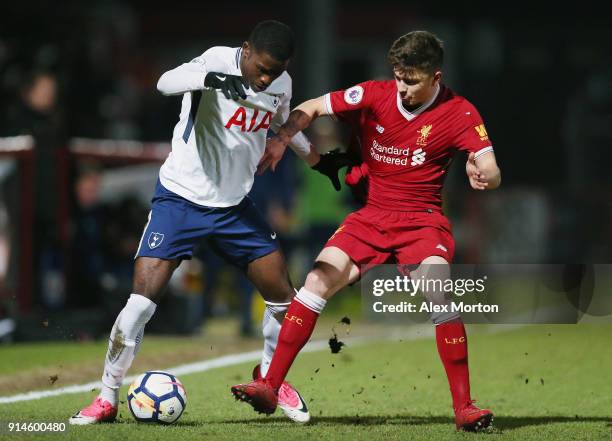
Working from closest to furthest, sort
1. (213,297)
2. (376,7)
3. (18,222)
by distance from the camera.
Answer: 1. (18,222)
2. (213,297)
3. (376,7)

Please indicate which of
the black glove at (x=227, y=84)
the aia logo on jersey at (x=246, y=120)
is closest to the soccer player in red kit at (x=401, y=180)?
the aia logo on jersey at (x=246, y=120)

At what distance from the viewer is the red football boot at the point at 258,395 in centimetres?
692

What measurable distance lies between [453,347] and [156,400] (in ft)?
5.12

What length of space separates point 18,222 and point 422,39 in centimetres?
650

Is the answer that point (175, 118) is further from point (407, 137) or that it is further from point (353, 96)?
point (407, 137)

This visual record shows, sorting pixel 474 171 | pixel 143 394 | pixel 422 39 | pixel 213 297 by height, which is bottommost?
pixel 213 297

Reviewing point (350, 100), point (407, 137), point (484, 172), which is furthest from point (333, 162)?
point (484, 172)

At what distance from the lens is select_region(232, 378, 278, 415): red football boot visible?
6918 millimetres

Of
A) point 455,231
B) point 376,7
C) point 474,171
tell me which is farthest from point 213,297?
point 376,7

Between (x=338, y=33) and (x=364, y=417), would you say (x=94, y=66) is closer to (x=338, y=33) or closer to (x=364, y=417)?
(x=364, y=417)

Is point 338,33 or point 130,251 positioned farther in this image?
point 338,33

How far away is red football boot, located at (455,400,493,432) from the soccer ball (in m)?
1.44

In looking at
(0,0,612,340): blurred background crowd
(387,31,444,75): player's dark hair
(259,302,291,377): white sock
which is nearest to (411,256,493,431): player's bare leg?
(259,302,291,377): white sock

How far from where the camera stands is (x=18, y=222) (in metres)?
12.5
